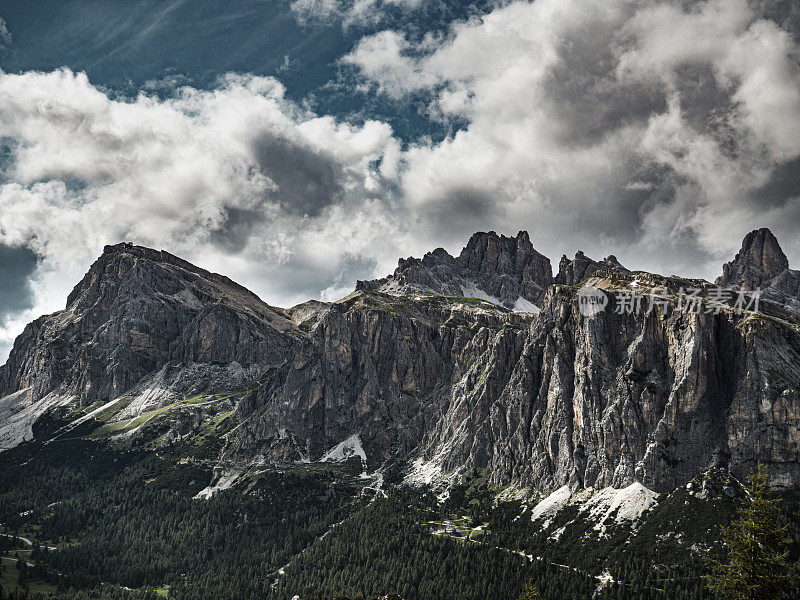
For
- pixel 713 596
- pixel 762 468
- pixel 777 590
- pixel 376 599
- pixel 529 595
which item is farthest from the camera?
pixel 713 596

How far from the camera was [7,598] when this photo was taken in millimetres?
198250

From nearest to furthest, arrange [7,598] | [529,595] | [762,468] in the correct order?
[762,468] < [529,595] < [7,598]

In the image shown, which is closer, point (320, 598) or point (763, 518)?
point (763, 518)

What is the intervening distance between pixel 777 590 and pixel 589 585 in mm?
156760

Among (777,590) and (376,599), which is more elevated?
(777,590)

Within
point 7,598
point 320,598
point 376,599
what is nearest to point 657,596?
point 376,599

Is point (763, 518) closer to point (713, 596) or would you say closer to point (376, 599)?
point (376, 599)

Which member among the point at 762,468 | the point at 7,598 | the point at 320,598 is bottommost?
the point at 7,598

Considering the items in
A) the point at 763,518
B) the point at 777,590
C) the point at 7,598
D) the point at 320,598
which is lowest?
the point at 7,598

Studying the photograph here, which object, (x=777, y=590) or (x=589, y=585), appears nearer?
(x=777, y=590)

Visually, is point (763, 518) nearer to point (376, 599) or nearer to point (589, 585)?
point (376, 599)

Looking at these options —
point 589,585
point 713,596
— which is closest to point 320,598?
point 589,585

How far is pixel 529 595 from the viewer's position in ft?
301

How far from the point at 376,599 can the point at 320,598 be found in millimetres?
17082
